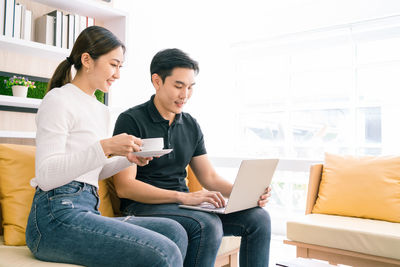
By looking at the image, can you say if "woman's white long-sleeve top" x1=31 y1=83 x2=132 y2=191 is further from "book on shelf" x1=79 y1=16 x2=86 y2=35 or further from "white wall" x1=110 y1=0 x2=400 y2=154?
"white wall" x1=110 y1=0 x2=400 y2=154

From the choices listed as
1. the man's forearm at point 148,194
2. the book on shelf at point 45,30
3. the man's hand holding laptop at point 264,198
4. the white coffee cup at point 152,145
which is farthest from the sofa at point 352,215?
the book on shelf at point 45,30

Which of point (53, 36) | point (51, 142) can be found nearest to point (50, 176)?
point (51, 142)

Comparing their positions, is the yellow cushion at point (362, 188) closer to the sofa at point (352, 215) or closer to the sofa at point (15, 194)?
the sofa at point (352, 215)

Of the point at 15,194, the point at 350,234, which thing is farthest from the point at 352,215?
the point at 15,194

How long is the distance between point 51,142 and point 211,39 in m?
4.06

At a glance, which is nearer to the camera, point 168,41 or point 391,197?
point 391,197

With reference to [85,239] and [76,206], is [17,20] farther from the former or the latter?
[85,239]

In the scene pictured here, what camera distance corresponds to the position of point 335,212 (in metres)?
2.45

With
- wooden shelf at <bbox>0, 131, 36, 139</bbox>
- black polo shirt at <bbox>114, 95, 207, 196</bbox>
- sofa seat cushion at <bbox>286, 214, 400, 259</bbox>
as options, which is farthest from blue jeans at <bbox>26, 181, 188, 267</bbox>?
wooden shelf at <bbox>0, 131, 36, 139</bbox>

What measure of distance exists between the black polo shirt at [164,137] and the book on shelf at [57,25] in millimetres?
1230

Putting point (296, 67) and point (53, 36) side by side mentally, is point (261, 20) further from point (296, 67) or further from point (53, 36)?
point (53, 36)

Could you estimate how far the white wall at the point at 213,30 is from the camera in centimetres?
390

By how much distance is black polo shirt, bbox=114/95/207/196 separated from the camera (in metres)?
1.71

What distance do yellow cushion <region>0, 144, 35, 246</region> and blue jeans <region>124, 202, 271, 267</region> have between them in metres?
0.43
